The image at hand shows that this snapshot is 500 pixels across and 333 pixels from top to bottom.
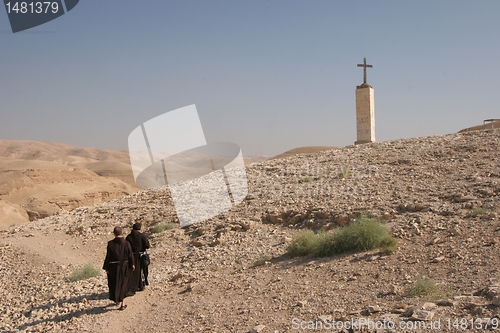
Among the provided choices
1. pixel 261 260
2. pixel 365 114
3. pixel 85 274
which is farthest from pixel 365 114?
pixel 85 274

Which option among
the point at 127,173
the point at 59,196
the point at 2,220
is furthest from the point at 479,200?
the point at 127,173

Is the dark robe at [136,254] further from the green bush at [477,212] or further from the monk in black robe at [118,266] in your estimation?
the green bush at [477,212]

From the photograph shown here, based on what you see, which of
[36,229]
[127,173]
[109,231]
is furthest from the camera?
[127,173]

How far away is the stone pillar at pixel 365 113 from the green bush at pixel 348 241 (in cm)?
1052

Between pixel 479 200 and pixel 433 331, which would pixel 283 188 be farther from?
pixel 433 331

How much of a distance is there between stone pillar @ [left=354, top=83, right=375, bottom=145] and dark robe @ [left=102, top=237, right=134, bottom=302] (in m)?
12.9

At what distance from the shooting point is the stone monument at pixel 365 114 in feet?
54.7

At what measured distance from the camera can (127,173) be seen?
143 feet

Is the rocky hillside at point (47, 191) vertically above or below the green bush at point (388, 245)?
below

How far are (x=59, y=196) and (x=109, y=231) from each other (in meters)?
13.2

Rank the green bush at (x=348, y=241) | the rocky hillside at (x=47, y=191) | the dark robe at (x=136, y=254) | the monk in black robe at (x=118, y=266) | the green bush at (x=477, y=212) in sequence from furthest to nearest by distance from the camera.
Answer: the rocky hillside at (x=47, y=191)
the green bush at (x=477, y=212)
the green bush at (x=348, y=241)
the dark robe at (x=136, y=254)
the monk in black robe at (x=118, y=266)

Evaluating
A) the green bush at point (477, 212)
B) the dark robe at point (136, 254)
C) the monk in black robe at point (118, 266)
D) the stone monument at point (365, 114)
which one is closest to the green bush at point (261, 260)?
the dark robe at point (136, 254)

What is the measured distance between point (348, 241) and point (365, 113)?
11.2 metres

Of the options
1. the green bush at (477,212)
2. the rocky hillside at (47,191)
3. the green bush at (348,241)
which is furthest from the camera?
the rocky hillside at (47,191)
